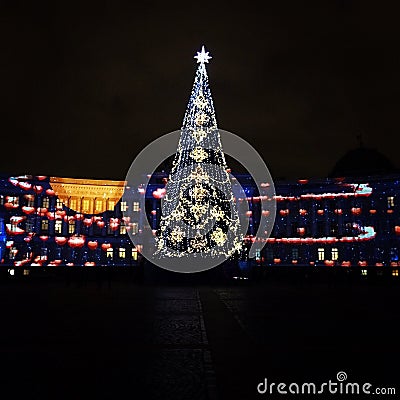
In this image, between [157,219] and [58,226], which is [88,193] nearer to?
[58,226]

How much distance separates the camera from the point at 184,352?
33.9 feet

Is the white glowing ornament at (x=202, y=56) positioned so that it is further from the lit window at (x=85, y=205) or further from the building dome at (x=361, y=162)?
the building dome at (x=361, y=162)

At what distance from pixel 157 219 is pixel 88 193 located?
433 inches

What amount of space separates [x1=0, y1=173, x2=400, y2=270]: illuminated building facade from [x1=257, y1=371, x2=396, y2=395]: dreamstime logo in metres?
58.9

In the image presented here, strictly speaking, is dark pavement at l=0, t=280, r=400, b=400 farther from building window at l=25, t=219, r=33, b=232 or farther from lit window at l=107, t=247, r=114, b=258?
lit window at l=107, t=247, r=114, b=258

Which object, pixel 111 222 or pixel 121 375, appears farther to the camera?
pixel 111 222

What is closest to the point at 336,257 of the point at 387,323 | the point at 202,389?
the point at 387,323

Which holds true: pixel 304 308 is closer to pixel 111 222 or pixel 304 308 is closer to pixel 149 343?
pixel 149 343

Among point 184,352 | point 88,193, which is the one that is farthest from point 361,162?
point 184,352

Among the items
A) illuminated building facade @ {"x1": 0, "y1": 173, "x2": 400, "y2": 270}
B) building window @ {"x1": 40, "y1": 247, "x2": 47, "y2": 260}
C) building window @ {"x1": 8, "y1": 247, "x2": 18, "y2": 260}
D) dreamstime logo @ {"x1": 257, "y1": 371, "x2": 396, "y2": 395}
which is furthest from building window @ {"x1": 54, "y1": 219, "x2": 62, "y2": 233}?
dreamstime logo @ {"x1": 257, "y1": 371, "x2": 396, "y2": 395}

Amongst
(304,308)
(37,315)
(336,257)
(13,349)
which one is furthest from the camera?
(336,257)

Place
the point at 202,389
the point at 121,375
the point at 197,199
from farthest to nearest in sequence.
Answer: the point at 197,199
the point at 121,375
the point at 202,389

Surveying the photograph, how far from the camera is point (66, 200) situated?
71438 mm

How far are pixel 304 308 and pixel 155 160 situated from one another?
5360cm
